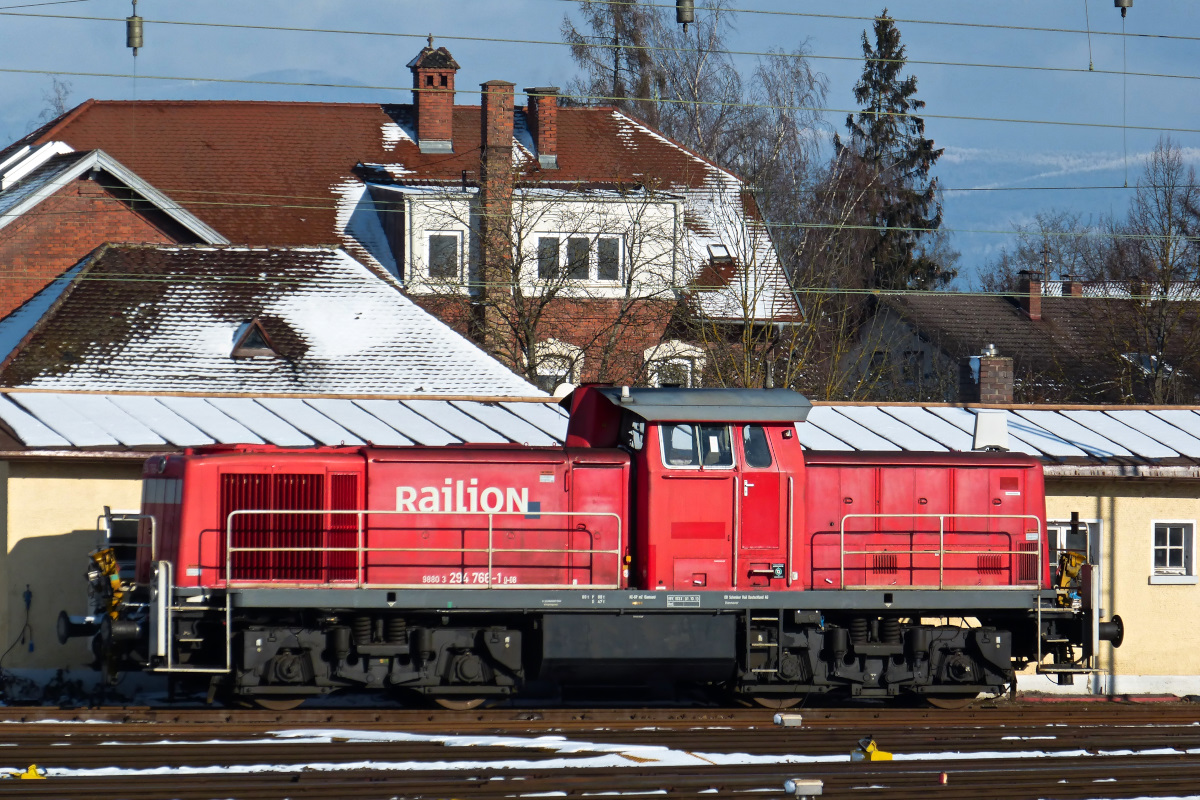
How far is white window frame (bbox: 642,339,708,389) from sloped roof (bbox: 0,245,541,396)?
23.5 feet

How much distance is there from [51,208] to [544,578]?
2105 cm

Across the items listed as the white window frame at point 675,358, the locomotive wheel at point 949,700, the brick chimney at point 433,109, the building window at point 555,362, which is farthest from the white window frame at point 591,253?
the locomotive wheel at point 949,700

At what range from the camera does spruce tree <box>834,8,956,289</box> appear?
5325 cm

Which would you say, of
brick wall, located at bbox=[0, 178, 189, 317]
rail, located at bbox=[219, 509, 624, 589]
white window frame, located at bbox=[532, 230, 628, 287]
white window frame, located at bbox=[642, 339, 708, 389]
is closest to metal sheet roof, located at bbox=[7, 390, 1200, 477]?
rail, located at bbox=[219, 509, 624, 589]

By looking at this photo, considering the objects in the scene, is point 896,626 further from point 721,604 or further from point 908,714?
point 721,604

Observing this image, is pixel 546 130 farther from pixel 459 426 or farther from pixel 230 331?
pixel 459 426

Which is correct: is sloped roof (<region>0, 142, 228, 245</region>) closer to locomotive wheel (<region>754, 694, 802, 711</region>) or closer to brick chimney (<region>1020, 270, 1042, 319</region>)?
locomotive wheel (<region>754, 694, 802, 711</region>)

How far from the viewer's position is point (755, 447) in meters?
14.1

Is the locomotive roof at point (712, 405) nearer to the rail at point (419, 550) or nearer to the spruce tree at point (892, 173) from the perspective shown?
the rail at point (419, 550)

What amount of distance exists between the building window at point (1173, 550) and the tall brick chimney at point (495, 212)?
16.6m

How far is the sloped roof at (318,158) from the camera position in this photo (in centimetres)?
3506

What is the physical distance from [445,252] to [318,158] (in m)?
5.70

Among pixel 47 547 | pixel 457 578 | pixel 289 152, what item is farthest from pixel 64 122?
pixel 457 578

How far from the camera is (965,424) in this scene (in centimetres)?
1919
